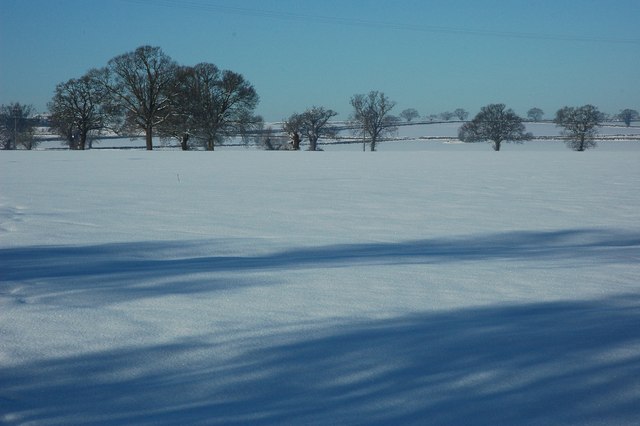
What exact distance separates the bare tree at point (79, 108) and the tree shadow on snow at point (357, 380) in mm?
44803

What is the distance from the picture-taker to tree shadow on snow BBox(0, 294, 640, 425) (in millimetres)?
1954

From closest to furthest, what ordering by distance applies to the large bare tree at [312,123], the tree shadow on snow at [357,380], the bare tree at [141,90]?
the tree shadow on snow at [357,380] → the bare tree at [141,90] → the large bare tree at [312,123]

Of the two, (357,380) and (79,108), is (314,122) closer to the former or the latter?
(79,108)

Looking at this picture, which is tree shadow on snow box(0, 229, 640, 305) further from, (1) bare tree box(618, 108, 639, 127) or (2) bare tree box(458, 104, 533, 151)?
(1) bare tree box(618, 108, 639, 127)

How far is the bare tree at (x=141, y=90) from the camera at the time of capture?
42469mm

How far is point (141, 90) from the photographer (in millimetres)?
42938

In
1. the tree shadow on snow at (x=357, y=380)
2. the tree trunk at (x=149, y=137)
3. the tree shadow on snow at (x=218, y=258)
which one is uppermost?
the tree trunk at (x=149, y=137)

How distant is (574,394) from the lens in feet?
6.97

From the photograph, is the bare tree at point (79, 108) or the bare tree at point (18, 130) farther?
the bare tree at point (18, 130)

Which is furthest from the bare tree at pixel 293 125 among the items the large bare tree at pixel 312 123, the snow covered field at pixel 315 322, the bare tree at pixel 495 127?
the snow covered field at pixel 315 322

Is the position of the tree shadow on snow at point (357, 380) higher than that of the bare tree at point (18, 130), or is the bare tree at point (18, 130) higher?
the bare tree at point (18, 130)

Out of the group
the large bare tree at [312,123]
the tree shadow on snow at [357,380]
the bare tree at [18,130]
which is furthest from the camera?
the large bare tree at [312,123]

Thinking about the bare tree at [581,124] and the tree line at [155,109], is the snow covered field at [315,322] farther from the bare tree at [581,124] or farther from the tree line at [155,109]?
the bare tree at [581,124]

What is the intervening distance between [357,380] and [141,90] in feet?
145
